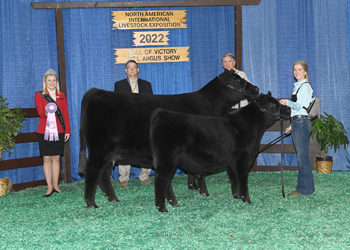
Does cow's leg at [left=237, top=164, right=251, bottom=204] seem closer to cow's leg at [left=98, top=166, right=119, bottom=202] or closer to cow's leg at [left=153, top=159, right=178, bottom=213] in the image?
cow's leg at [left=153, top=159, right=178, bottom=213]

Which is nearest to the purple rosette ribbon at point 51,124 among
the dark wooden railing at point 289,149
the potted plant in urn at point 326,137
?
the dark wooden railing at point 289,149

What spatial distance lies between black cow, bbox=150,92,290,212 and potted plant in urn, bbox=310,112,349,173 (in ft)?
8.16

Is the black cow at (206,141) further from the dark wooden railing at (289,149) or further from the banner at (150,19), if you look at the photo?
the banner at (150,19)

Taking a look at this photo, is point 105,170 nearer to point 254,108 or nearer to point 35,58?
point 254,108

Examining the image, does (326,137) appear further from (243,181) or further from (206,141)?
(206,141)

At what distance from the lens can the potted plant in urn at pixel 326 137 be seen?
6.48 meters

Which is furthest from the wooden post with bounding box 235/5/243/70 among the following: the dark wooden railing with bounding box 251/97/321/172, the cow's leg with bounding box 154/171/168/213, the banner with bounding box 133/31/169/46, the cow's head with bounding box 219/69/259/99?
the cow's leg with bounding box 154/171/168/213

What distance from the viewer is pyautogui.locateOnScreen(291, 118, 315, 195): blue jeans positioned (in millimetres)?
4633

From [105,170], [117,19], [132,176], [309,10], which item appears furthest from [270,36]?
[105,170]

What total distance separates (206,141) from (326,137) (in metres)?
3.41

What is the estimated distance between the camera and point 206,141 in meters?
4.02

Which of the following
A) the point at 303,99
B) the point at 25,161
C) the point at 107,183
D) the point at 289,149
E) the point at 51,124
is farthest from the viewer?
the point at 289,149

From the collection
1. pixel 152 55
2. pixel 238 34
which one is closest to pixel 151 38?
pixel 152 55

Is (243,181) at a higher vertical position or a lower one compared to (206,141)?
lower
